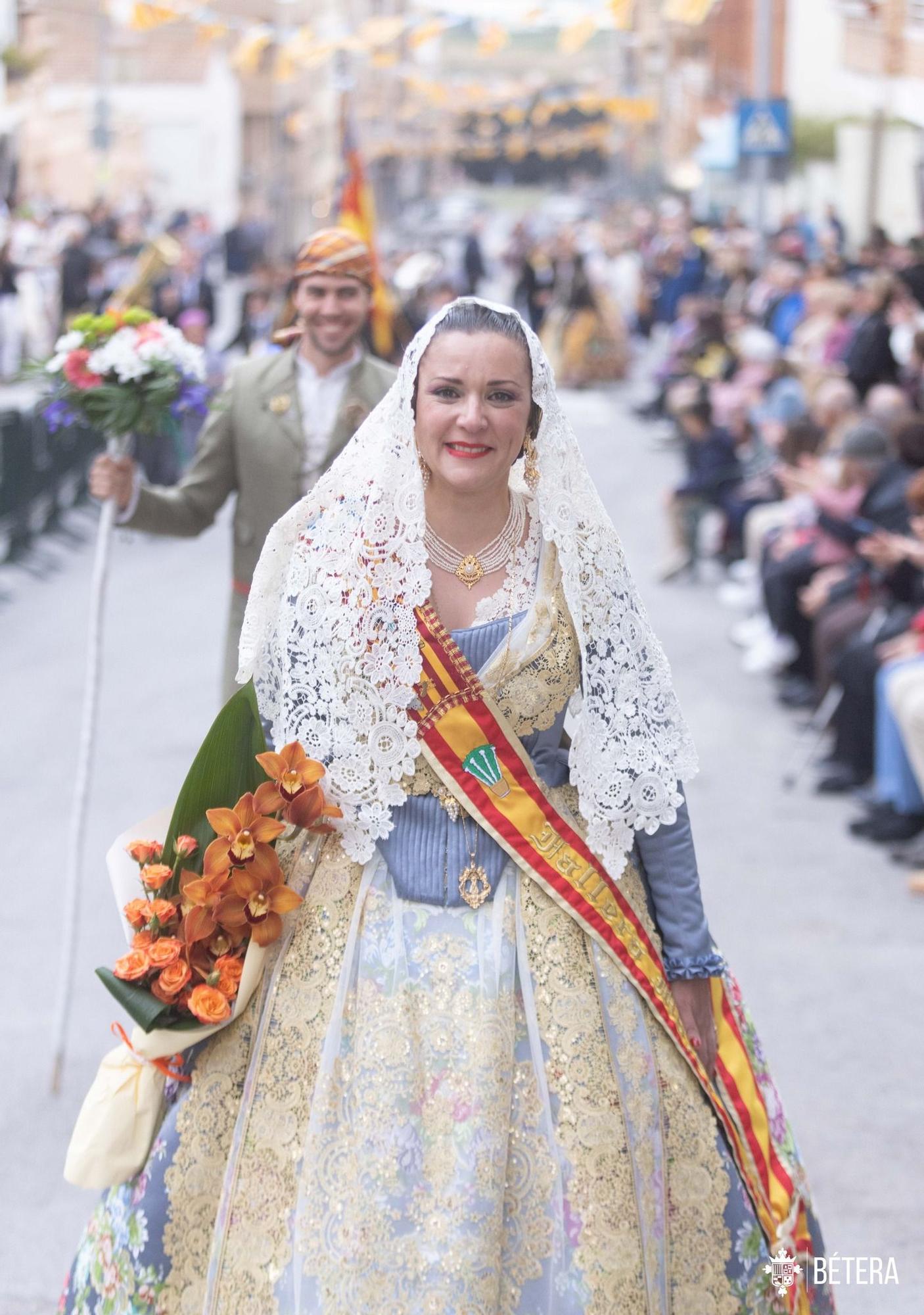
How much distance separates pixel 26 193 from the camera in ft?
127

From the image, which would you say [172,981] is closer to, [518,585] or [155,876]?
[155,876]

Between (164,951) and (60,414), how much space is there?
2.49 m

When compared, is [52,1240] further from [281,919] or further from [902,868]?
[902,868]

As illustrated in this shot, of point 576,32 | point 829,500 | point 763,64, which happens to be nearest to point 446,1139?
point 829,500

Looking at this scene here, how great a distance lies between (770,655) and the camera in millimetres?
9961

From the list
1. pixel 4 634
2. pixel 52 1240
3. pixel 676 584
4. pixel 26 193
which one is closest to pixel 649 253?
pixel 26 193

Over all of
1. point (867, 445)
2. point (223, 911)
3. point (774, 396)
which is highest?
point (223, 911)

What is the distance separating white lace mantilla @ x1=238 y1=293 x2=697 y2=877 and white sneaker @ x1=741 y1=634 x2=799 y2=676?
21.4ft

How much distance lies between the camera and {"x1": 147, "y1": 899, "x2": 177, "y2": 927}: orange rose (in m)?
3.18

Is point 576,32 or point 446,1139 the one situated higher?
point 576,32

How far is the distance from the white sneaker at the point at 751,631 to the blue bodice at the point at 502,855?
23.5ft

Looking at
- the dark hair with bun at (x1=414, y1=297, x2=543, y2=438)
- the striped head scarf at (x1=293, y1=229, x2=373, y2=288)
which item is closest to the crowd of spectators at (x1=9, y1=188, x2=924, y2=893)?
the striped head scarf at (x1=293, y1=229, x2=373, y2=288)

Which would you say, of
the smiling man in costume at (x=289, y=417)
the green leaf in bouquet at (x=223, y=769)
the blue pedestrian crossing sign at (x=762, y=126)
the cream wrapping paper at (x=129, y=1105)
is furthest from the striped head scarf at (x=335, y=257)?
the blue pedestrian crossing sign at (x=762, y=126)

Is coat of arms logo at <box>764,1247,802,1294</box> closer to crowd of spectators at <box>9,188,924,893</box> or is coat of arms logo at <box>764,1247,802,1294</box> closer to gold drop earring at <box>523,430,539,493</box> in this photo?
gold drop earring at <box>523,430,539,493</box>
